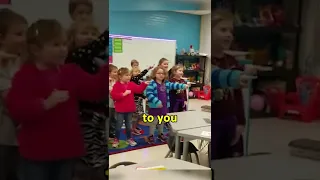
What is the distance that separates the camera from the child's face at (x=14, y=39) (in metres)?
0.73

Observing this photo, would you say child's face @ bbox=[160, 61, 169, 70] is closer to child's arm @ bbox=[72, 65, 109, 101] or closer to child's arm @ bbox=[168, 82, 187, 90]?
child's arm @ bbox=[168, 82, 187, 90]

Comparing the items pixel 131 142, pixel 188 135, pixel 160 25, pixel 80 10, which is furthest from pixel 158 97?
pixel 80 10

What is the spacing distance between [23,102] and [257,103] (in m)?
0.53

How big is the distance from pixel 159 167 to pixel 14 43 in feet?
2.47

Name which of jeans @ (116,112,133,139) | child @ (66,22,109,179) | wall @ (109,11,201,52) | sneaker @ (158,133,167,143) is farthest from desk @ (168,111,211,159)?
child @ (66,22,109,179)

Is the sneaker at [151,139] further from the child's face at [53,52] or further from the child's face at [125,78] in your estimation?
the child's face at [53,52]

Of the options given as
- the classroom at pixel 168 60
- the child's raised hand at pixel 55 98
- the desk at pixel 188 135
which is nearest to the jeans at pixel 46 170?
the child's raised hand at pixel 55 98

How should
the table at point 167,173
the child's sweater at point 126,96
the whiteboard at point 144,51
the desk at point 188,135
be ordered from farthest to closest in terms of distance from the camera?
the whiteboard at point 144,51, the child's sweater at point 126,96, the desk at point 188,135, the table at point 167,173

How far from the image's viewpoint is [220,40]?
82 cm

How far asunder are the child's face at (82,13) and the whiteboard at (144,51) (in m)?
2.29

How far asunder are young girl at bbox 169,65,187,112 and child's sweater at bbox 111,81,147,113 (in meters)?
0.29

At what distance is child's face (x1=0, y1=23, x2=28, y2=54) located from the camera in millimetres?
726

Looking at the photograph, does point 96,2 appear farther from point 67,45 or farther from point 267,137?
point 267,137

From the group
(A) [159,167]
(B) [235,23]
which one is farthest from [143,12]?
(B) [235,23]
